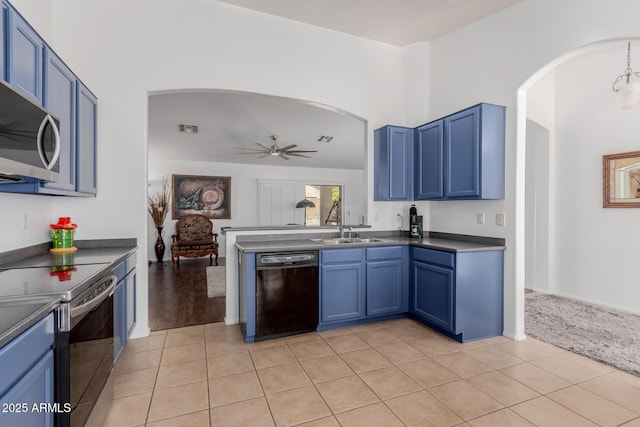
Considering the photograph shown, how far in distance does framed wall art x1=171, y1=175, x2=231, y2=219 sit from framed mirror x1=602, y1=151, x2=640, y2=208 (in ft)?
22.3

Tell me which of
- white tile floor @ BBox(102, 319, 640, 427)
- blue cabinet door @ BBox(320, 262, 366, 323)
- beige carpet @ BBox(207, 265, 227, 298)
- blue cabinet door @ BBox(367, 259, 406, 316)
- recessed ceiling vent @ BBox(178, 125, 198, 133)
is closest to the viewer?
white tile floor @ BBox(102, 319, 640, 427)

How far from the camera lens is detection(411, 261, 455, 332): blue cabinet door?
2742mm

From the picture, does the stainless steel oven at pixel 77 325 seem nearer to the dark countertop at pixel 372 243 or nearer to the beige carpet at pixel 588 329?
the dark countertop at pixel 372 243

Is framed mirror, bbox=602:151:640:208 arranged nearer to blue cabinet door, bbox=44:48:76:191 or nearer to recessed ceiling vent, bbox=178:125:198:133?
blue cabinet door, bbox=44:48:76:191

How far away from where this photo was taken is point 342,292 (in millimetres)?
3000

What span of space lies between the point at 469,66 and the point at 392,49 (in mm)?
974

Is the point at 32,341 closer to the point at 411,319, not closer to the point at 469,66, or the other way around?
the point at 411,319

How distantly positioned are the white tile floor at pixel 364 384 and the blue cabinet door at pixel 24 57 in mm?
1841

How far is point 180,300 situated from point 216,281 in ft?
3.39

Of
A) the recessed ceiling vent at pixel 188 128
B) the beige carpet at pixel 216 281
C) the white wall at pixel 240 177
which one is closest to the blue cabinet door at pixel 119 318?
the beige carpet at pixel 216 281

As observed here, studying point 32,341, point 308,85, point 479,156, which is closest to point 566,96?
point 479,156

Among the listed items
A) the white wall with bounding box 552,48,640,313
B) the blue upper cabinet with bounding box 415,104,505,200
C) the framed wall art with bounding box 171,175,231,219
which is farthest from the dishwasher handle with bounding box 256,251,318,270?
the framed wall art with bounding box 171,175,231,219

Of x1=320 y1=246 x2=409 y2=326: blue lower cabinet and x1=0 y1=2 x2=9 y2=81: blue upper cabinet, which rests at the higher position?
x1=0 y1=2 x2=9 y2=81: blue upper cabinet

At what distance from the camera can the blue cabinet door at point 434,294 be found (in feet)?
9.00
